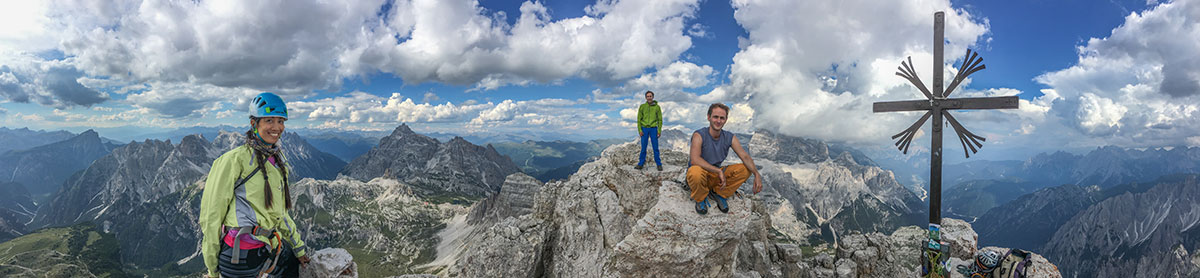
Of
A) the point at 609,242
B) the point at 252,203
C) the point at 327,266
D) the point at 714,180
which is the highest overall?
the point at 252,203

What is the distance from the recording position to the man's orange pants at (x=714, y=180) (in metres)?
9.70

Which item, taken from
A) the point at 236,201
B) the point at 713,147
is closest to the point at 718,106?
the point at 713,147

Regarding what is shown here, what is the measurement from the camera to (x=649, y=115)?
1797cm

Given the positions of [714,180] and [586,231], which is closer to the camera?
[714,180]

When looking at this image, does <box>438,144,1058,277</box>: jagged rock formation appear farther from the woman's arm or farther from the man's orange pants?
the woman's arm

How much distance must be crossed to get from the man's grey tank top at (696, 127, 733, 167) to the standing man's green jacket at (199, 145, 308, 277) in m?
7.93

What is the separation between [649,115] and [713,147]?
8326mm

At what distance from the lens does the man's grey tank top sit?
32.0 ft

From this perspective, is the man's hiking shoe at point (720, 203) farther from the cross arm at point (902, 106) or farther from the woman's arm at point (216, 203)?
the woman's arm at point (216, 203)

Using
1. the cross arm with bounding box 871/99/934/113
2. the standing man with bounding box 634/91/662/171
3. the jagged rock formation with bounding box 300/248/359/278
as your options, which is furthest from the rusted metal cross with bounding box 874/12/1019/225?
the jagged rock formation with bounding box 300/248/359/278

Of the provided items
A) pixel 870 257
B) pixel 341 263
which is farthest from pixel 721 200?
pixel 870 257

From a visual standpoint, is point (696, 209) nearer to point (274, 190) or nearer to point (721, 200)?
point (721, 200)

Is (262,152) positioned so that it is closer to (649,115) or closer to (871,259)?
(649,115)

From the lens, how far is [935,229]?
12.1 m
